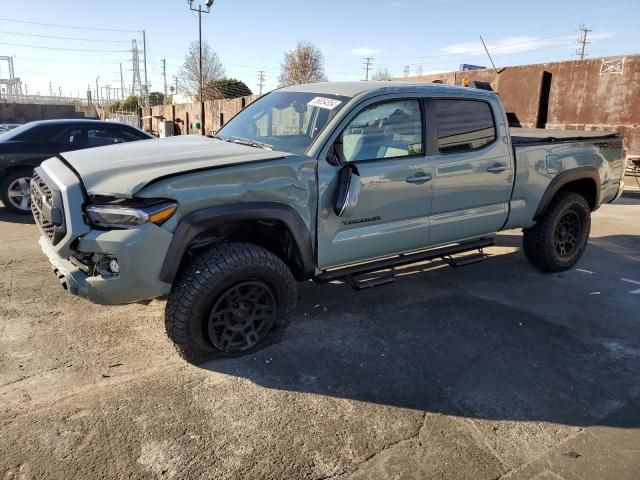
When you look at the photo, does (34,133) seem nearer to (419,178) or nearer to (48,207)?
(48,207)

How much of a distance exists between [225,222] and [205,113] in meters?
26.5

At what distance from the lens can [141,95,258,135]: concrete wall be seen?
24084 mm

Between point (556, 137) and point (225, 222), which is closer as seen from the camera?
point (225, 222)

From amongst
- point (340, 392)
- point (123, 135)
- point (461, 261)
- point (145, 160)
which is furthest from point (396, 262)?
point (123, 135)

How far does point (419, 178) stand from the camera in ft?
12.9

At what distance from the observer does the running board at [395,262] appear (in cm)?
375

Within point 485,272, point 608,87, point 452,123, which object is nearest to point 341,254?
point 452,123

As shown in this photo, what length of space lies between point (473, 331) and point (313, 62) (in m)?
45.2

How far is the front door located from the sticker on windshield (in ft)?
0.65

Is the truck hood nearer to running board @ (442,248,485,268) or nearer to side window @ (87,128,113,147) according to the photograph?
running board @ (442,248,485,268)

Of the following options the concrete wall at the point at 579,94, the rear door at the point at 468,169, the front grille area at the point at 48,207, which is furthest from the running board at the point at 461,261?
the concrete wall at the point at 579,94

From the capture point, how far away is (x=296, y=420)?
276 cm

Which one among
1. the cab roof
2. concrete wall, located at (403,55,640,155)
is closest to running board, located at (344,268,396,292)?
the cab roof

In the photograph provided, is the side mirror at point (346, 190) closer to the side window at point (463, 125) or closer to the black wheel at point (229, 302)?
the black wheel at point (229, 302)
